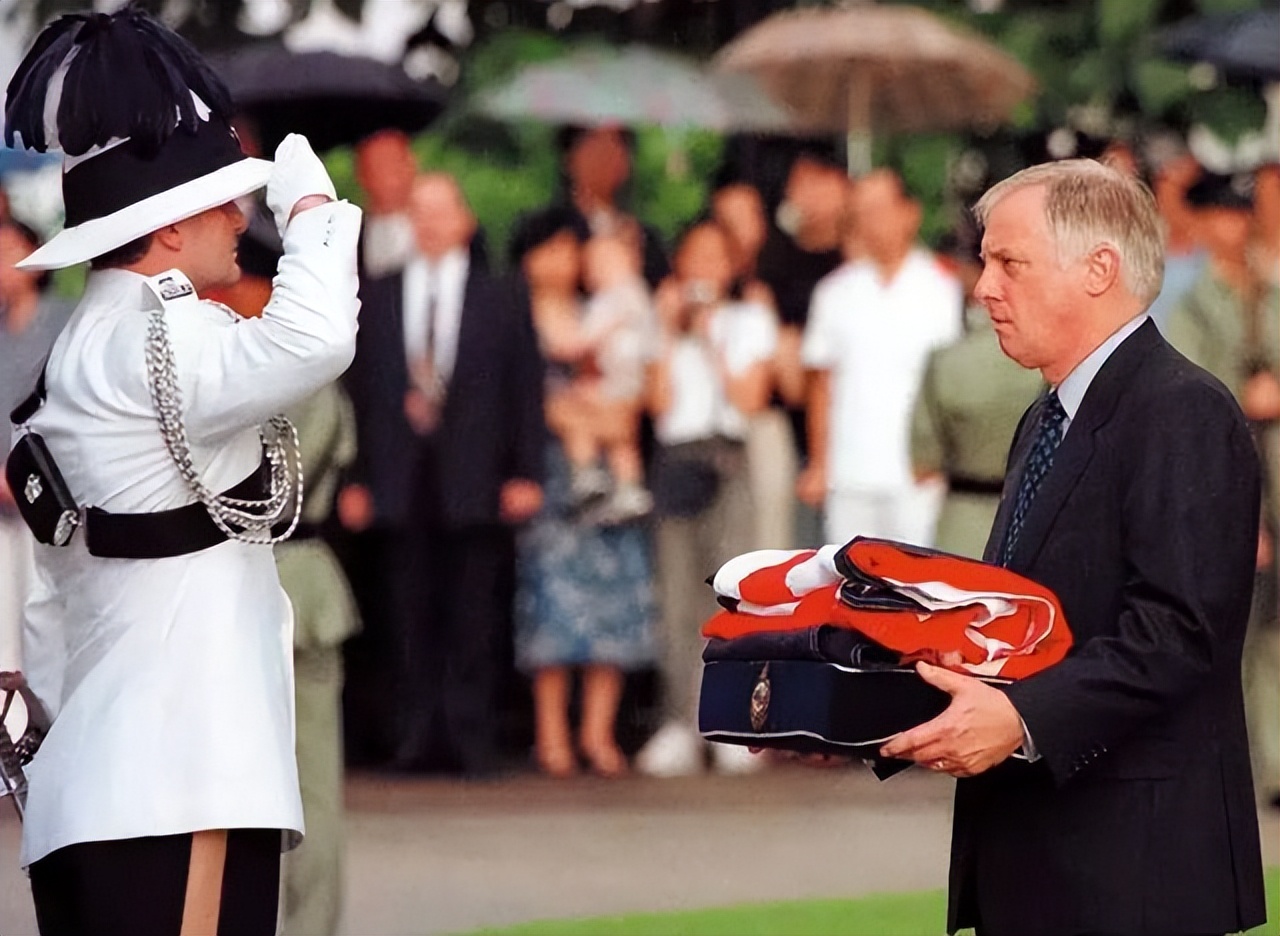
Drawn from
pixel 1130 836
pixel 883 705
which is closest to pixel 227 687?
pixel 883 705

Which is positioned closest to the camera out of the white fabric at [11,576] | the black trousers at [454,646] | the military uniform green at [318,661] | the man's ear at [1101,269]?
the man's ear at [1101,269]

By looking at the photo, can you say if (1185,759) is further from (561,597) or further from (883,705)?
(561,597)

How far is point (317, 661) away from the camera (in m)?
6.40

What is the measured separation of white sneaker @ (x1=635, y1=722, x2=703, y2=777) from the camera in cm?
845

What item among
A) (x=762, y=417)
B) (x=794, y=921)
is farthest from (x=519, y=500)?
(x=794, y=921)

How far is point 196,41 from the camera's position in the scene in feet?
26.1

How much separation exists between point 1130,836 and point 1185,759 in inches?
4.7

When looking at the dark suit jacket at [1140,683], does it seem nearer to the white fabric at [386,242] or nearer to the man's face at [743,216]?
the white fabric at [386,242]

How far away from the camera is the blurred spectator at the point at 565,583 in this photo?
332 inches

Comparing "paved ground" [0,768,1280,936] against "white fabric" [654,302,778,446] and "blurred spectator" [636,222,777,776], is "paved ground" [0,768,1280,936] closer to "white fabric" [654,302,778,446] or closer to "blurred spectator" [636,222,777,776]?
"blurred spectator" [636,222,777,776]

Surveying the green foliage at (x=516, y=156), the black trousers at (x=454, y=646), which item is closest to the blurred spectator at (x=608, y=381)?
the green foliage at (x=516, y=156)

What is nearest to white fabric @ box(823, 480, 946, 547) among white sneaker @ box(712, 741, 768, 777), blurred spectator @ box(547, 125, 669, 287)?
white sneaker @ box(712, 741, 768, 777)

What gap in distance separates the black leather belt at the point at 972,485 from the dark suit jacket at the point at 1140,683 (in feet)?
11.1

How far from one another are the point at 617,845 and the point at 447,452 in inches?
51.7
